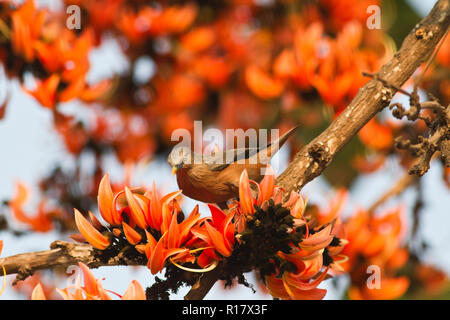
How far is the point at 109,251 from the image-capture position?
3.23 feet

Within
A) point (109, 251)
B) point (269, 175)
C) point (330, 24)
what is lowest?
point (109, 251)

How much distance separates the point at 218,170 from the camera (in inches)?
41.4

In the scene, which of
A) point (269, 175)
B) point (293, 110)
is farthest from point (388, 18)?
point (269, 175)

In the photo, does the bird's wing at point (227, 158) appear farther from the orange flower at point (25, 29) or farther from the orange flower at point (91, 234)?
the orange flower at point (25, 29)

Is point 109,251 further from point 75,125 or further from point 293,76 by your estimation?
point 75,125

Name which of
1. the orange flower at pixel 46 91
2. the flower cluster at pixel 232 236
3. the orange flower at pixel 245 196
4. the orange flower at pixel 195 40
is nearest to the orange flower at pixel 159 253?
the flower cluster at pixel 232 236

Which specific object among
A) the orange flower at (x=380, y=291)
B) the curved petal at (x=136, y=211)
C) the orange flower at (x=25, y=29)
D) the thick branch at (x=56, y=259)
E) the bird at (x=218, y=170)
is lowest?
the orange flower at (x=380, y=291)

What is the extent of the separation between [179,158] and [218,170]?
3.1 inches

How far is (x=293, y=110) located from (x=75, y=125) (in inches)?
40.6

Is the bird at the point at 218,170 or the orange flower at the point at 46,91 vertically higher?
the orange flower at the point at 46,91

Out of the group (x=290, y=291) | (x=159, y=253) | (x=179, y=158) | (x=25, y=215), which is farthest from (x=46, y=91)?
(x=290, y=291)

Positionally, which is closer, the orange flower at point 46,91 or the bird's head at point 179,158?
the bird's head at point 179,158

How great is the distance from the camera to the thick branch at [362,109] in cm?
98

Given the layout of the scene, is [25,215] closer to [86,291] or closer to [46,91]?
[46,91]
